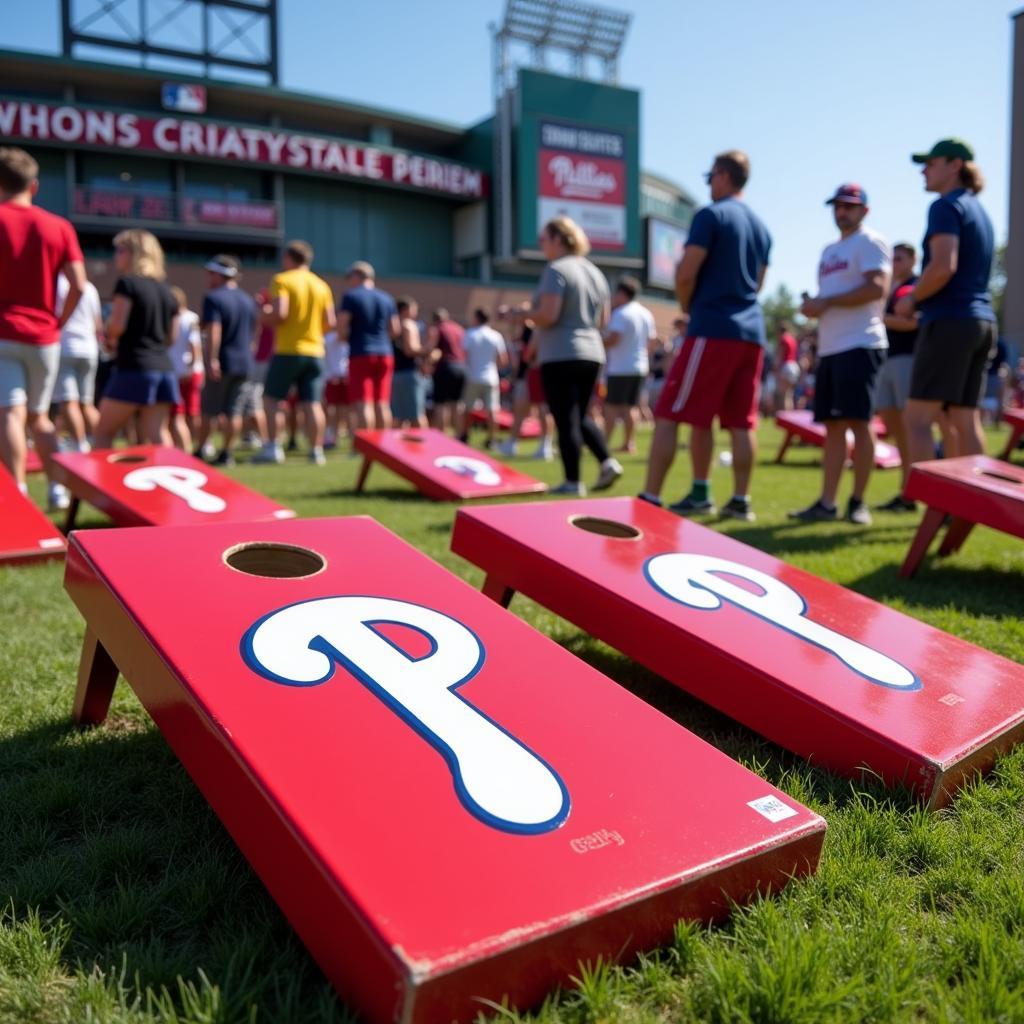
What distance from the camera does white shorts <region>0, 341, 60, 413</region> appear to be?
5094 millimetres

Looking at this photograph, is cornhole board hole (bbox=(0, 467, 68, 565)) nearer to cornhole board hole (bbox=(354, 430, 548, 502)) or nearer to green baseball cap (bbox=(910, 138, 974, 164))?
cornhole board hole (bbox=(354, 430, 548, 502))

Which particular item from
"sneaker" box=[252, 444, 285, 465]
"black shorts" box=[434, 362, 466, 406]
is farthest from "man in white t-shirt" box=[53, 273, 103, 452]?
"black shorts" box=[434, 362, 466, 406]

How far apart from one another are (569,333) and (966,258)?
2456 millimetres

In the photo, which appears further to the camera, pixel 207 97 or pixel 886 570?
Answer: pixel 207 97

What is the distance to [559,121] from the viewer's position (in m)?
35.9

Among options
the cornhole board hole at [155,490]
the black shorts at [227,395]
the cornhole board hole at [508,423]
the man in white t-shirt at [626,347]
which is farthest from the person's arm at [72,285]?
the cornhole board hole at [508,423]

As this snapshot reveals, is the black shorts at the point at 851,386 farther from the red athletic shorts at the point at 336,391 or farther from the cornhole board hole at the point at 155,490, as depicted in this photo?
the red athletic shorts at the point at 336,391

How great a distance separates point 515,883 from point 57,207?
113ft

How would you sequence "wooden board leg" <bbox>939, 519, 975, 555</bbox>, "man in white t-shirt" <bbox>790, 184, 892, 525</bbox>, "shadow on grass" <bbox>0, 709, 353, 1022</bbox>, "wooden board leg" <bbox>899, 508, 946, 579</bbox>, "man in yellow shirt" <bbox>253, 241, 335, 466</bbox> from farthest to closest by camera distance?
1. "man in yellow shirt" <bbox>253, 241, 335, 466</bbox>
2. "man in white t-shirt" <bbox>790, 184, 892, 525</bbox>
3. "wooden board leg" <bbox>939, 519, 975, 555</bbox>
4. "wooden board leg" <bbox>899, 508, 946, 579</bbox>
5. "shadow on grass" <bbox>0, 709, 353, 1022</bbox>

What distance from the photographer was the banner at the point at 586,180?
35.5 meters

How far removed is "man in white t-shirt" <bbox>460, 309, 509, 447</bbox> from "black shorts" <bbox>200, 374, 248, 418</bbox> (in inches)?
135

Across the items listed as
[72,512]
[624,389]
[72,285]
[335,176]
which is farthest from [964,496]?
[335,176]

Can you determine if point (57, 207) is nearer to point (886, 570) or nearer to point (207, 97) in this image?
point (207, 97)

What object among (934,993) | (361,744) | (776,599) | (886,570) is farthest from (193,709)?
(886,570)
